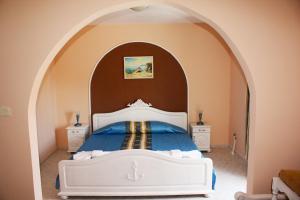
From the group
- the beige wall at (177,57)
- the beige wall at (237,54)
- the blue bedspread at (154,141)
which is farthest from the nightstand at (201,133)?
the beige wall at (237,54)

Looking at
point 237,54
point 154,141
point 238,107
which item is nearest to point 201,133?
point 238,107

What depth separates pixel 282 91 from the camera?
76.9 inches

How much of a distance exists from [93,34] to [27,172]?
323cm

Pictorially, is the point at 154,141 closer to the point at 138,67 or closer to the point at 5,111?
the point at 138,67

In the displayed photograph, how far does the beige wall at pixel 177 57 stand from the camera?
4699 millimetres

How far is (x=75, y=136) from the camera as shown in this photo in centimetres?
460

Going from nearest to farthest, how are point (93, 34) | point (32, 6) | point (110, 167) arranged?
point (32, 6) < point (110, 167) < point (93, 34)

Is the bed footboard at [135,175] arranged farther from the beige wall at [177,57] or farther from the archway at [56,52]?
the beige wall at [177,57]

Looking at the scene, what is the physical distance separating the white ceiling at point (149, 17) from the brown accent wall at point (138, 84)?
518 mm

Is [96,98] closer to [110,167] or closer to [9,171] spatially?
[110,167]

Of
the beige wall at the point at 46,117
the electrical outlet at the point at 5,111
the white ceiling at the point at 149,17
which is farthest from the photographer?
the beige wall at the point at 46,117

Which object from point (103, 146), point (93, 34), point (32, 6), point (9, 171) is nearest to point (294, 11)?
point (32, 6)

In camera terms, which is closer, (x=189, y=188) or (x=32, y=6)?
(x=32, y=6)

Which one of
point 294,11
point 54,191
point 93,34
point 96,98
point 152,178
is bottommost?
point 54,191
